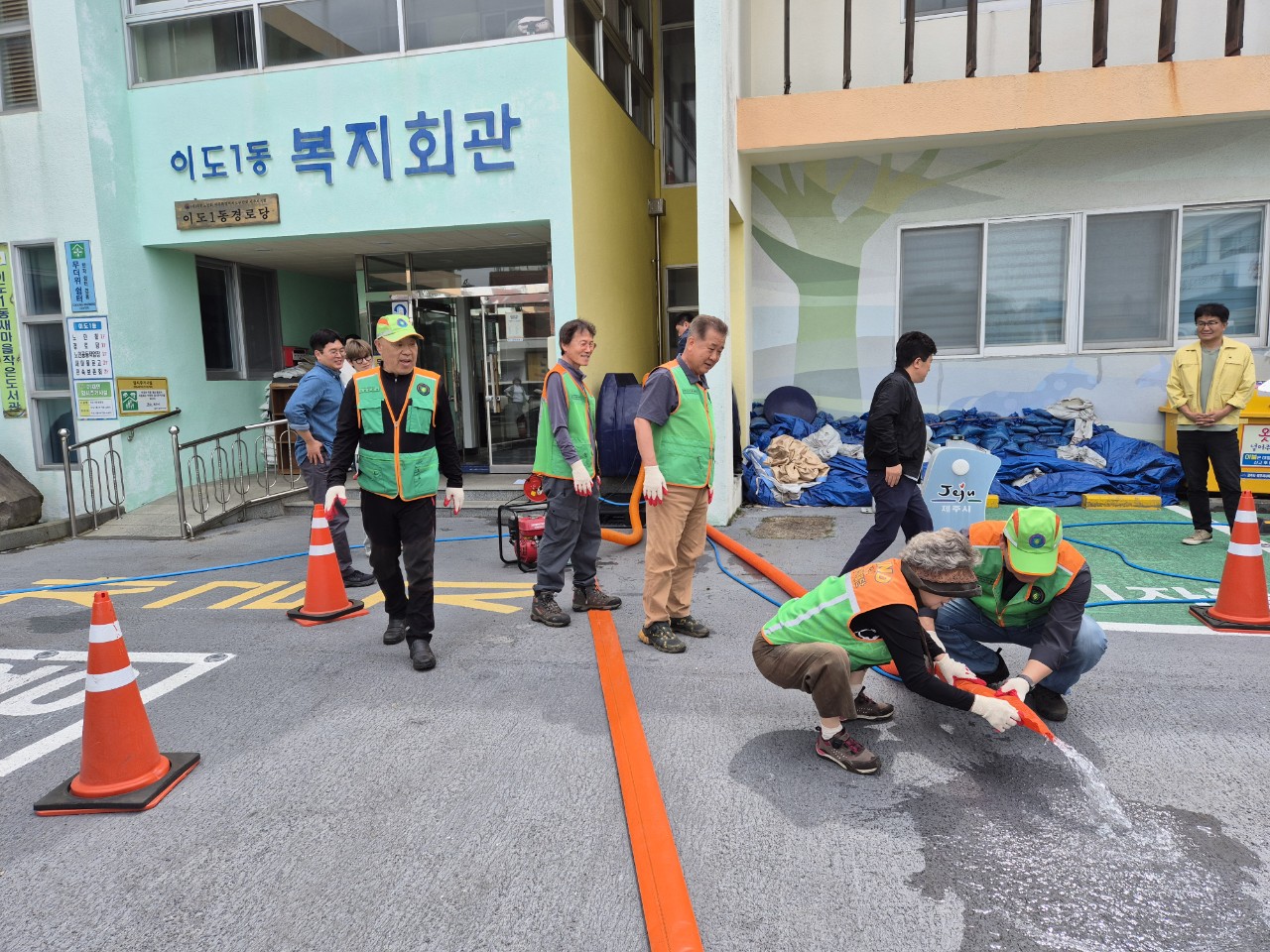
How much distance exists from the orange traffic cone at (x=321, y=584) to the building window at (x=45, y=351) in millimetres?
5807

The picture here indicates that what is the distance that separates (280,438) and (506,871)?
9.36m

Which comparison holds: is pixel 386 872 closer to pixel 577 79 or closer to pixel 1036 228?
pixel 577 79

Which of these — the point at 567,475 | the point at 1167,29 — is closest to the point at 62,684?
the point at 567,475

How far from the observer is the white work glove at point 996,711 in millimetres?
2623

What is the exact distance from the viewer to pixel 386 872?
8.04 feet

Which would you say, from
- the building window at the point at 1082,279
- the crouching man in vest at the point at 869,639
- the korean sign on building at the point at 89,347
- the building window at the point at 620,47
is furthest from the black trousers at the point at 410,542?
the building window at the point at 1082,279

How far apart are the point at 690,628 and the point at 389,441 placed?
1.98 m

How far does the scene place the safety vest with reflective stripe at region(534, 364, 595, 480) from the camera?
4789 mm

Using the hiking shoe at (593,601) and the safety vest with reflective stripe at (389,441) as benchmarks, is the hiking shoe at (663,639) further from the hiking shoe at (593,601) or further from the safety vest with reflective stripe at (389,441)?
the safety vest with reflective stripe at (389,441)

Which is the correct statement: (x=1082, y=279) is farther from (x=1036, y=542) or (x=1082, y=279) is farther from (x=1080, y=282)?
(x=1036, y=542)

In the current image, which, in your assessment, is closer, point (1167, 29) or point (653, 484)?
point (653, 484)

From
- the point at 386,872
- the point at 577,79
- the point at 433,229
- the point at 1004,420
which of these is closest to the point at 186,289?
the point at 433,229

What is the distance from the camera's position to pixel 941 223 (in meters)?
9.09

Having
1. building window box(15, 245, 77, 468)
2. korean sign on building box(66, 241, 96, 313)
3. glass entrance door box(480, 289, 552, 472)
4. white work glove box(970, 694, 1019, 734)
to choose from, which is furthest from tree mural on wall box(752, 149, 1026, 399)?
building window box(15, 245, 77, 468)
